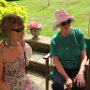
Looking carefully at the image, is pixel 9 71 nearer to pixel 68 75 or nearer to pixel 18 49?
pixel 18 49

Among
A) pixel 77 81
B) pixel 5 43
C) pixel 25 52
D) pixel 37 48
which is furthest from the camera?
pixel 37 48

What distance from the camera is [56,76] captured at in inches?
165

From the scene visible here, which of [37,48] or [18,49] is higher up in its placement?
[18,49]

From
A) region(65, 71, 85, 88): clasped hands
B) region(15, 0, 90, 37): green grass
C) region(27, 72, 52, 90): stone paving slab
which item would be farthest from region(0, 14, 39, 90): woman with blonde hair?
region(15, 0, 90, 37): green grass

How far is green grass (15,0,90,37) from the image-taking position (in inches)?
313

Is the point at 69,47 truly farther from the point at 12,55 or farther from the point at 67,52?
the point at 12,55

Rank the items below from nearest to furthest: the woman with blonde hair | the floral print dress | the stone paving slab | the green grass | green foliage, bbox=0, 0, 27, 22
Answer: the woman with blonde hair
the floral print dress
the stone paving slab
green foliage, bbox=0, 0, 27, 22
the green grass

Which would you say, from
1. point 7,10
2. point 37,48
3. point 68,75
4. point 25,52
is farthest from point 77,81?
point 7,10

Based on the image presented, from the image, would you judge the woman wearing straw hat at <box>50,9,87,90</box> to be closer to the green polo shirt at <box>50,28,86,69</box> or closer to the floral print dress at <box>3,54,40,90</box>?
the green polo shirt at <box>50,28,86,69</box>

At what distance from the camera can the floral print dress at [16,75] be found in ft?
10.7

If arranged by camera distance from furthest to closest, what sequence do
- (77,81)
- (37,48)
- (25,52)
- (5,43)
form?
(37,48), (77,81), (25,52), (5,43)

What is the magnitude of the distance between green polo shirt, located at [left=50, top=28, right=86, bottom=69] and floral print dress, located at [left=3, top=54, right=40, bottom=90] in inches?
36.4

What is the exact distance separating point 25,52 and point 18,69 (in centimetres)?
24

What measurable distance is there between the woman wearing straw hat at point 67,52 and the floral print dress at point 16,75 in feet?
2.66
